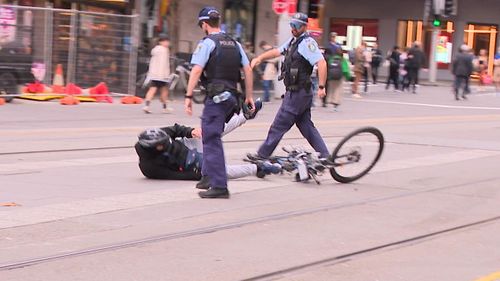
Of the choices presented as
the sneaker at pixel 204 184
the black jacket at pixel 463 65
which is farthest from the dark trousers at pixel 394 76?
the sneaker at pixel 204 184

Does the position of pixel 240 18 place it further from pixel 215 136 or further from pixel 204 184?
pixel 215 136

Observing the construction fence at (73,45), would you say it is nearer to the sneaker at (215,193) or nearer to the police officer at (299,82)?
the police officer at (299,82)

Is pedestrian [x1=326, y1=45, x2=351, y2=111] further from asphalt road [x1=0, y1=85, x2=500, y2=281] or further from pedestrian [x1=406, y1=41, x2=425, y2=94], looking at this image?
pedestrian [x1=406, y1=41, x2=425, y2=94]

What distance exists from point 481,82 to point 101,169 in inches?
1199

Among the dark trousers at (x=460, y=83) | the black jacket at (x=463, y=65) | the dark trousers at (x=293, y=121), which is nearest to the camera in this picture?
the dark trousers at (x=293, y=121)

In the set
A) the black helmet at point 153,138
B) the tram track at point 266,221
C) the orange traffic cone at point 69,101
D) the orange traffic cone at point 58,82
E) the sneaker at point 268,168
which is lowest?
the tram track at point 266,221

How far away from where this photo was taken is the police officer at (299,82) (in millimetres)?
8703

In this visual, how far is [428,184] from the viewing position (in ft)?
30.7

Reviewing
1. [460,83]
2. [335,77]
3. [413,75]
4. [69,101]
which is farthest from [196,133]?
[413,75]

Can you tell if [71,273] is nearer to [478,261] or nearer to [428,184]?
[478,261]

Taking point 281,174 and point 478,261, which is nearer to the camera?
point 478,261

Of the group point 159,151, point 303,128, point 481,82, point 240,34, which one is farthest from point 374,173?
point 481,82

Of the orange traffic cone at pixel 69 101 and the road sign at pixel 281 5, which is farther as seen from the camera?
the road sign at pixel 281 5

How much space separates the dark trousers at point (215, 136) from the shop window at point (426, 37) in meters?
36.9
